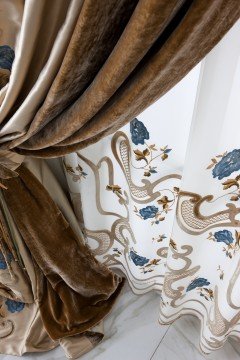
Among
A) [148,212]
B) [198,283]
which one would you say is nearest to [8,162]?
[148,212]

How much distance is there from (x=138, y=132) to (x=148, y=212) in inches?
10.2

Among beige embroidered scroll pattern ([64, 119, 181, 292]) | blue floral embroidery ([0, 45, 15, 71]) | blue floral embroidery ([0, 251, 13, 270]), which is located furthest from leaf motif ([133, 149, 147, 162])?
blue floral embroidery ([0, 251, 13, 270])

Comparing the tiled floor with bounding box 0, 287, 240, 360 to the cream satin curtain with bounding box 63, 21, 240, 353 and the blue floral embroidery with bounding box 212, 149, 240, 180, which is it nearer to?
the cream satin curtain with bounding box 63, 21, 240, 353

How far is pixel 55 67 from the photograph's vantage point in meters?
0.51

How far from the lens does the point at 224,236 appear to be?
791 mm

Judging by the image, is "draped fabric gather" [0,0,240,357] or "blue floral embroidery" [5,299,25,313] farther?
"blue floral embroidery" [5,299,25,313]

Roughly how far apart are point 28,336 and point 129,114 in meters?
0.93

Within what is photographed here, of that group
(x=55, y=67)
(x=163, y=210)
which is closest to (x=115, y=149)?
(x=163, y=210)

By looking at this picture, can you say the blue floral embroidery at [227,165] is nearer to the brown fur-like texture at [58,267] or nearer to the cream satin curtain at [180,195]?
the cream satin curtain at [180,195]

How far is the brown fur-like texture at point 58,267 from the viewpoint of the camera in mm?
908

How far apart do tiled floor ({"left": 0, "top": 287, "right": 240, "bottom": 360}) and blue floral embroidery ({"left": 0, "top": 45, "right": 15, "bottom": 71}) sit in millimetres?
921

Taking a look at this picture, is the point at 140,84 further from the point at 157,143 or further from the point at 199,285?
the point at 199,285

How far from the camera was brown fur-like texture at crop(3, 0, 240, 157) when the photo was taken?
37cm

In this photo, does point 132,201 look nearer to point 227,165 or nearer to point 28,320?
point 227,165
